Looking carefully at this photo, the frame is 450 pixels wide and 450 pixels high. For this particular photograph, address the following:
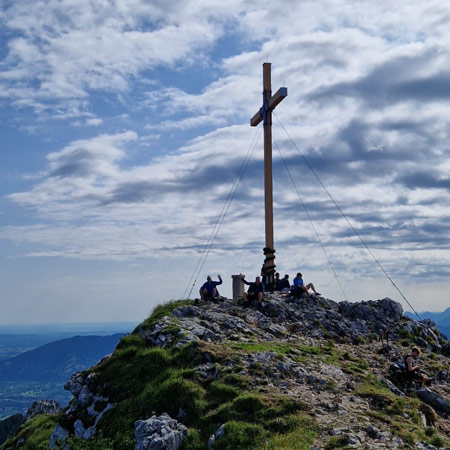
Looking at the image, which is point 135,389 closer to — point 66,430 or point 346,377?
point 66,430

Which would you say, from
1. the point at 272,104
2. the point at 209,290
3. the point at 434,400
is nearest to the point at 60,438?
the point at 209,290

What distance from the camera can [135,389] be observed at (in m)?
17.5

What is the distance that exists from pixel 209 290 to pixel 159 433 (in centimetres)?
1428

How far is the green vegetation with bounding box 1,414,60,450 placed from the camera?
21536mm

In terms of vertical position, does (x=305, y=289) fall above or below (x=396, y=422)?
above

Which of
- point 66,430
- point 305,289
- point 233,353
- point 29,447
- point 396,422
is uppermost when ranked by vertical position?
point 305,289

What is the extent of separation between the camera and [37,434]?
23.5m

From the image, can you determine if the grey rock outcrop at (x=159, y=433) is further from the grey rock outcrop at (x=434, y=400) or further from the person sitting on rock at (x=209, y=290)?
the person sitting on rock at (x=209, y=290)

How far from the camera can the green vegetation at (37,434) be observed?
70.7 feet

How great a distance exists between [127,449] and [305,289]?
1737cm

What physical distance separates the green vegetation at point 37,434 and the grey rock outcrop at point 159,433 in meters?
7.92

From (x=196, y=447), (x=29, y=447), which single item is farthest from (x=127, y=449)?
(x=29, y=447)

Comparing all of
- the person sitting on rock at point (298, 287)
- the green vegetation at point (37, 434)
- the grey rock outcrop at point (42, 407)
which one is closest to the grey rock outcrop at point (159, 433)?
the green vegetation at point (37, 434)

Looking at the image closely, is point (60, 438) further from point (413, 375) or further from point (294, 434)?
point (413, 375)
